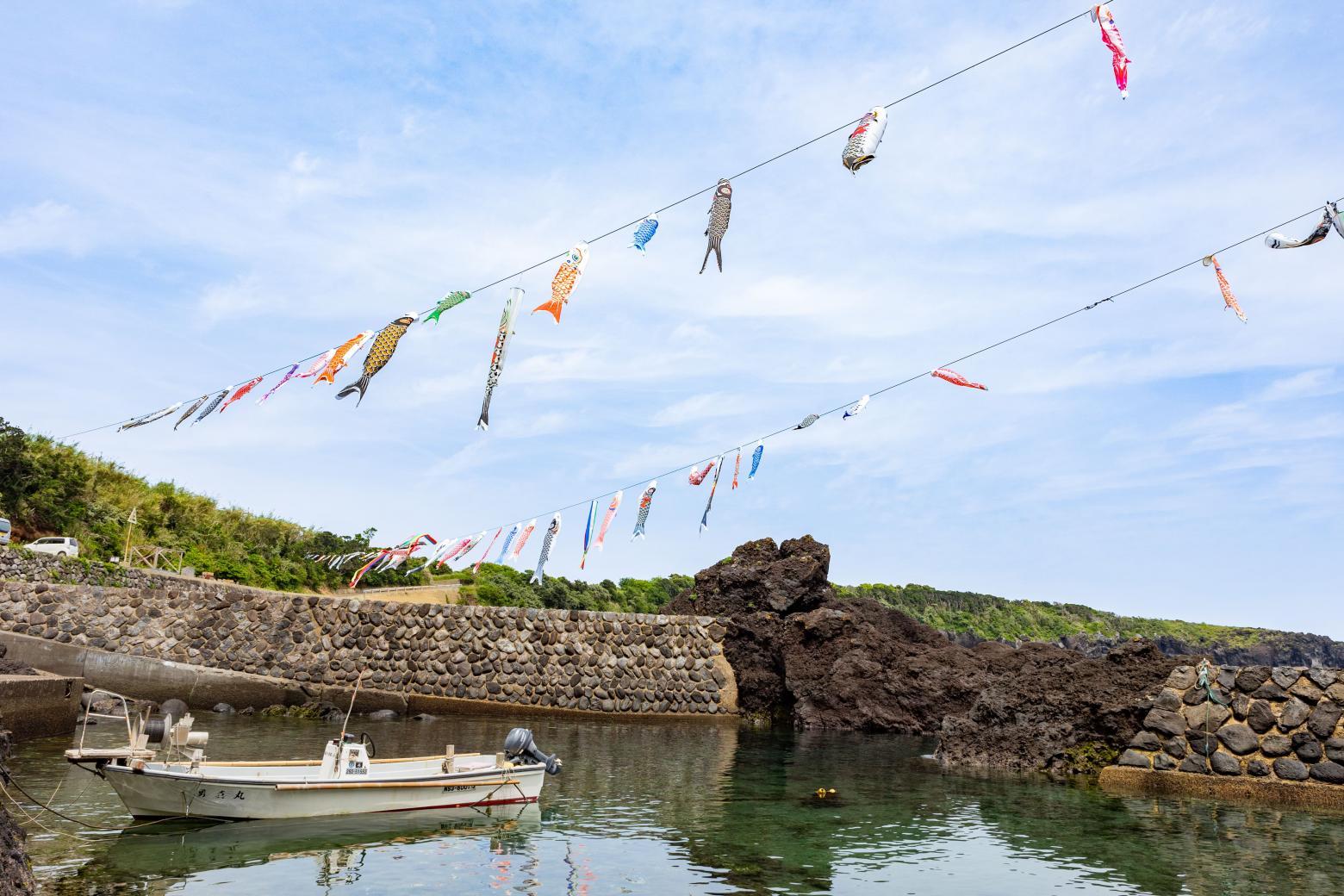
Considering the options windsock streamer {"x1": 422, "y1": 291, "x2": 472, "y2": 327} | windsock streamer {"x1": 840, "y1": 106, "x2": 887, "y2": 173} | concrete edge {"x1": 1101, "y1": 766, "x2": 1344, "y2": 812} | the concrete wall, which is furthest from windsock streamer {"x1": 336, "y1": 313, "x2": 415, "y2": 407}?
concrete edge {"x1": 1101, "y1": 766, "x2": 1344, "y2": 812}

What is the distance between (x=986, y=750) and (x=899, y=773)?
262cm

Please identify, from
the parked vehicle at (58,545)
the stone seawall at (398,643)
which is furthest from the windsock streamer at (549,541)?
the parked vehicle at (58,545)

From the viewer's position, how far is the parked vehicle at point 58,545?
3009 cm

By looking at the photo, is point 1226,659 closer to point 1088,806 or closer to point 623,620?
point 623,620

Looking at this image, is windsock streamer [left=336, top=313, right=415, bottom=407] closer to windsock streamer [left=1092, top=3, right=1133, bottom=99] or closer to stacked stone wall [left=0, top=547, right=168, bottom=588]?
windsock streamer [left=1092, top=3, right=1133, bottom=99]

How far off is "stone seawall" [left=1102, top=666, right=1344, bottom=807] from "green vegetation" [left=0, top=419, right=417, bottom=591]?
28.2 meters

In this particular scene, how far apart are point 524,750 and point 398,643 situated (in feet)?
44.9

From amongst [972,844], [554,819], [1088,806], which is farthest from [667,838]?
[1088,806]

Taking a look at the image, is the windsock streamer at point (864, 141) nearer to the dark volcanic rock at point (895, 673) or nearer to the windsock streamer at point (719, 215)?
the windsock streamer at point (719, 215)

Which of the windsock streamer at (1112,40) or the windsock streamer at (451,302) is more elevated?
the windsock streamer at (1112,40)

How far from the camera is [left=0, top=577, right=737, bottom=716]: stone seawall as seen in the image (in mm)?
26828

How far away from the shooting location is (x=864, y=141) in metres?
11.9

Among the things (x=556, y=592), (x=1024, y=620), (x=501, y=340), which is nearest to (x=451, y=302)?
(x=501, y=340)

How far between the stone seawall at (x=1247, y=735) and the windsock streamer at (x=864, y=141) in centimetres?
1159
